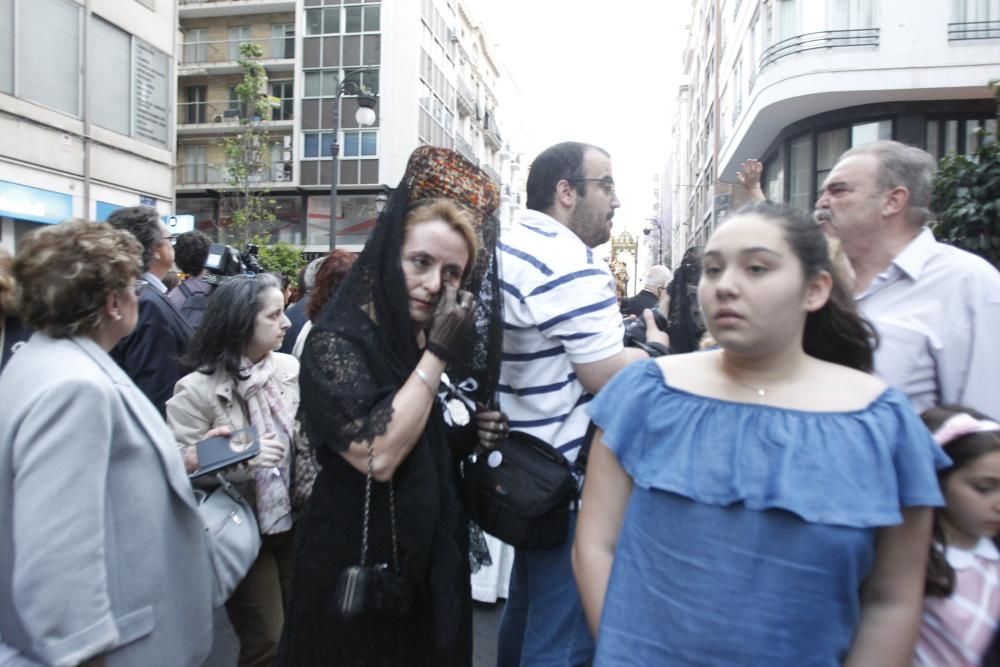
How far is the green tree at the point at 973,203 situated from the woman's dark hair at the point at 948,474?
3360 mm

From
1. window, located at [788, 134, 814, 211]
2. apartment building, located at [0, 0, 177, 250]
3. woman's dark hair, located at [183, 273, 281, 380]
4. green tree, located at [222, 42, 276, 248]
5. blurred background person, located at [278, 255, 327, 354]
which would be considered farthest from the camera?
green tree, located at [222, 42, 276, 248]

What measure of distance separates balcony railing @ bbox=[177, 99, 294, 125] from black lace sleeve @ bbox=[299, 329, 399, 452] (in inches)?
1460

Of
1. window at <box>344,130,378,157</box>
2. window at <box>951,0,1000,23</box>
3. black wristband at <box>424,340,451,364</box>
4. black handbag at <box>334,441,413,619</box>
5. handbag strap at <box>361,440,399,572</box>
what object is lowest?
black handbag at <box>334,441,413,619</box>

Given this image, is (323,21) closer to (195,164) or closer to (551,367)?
(195,164)

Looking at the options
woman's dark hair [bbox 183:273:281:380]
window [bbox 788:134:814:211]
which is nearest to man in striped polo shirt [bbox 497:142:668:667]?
woman's dark hair [bbox 183:273:281:380]

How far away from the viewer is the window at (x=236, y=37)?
36.6 meters

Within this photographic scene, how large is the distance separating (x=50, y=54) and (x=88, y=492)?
54.9 ft

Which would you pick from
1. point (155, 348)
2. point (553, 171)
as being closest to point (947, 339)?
point (553, 171)

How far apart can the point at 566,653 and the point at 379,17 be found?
3735 centimetres

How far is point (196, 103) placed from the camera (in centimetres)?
3694

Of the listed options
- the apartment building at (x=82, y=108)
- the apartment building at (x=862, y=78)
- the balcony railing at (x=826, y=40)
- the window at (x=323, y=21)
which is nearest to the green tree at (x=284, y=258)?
the apartment building at (x=82, y=108)

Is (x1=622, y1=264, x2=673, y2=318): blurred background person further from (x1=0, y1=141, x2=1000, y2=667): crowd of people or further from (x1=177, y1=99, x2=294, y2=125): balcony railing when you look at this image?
(x1=177, y1=99, x2=294, y2=125): balcony railing

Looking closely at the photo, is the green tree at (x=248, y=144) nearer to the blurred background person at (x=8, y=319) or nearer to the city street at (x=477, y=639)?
the city street at (x=477, y=639)

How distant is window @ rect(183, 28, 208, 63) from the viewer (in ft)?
121
